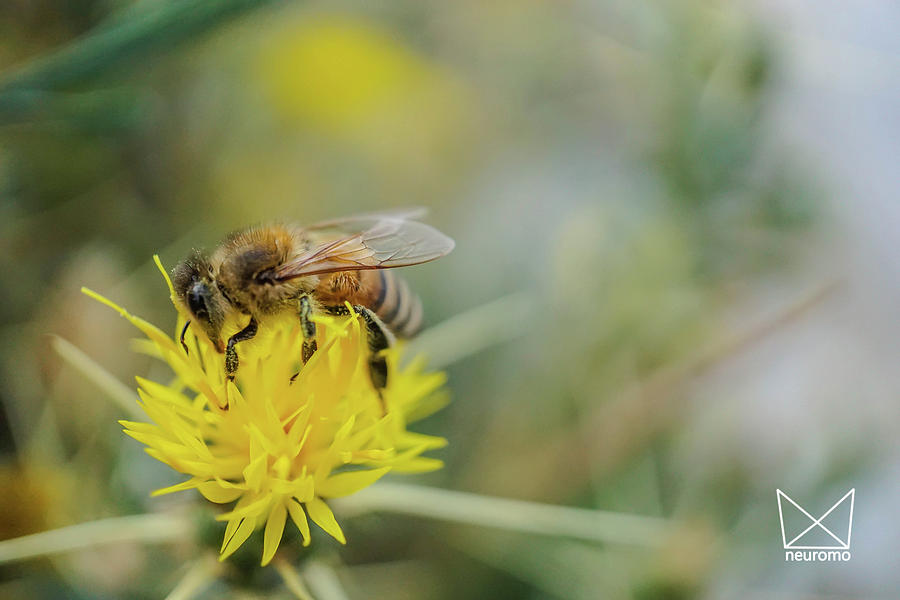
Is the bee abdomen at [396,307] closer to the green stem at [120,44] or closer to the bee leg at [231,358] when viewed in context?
the bee leg at [231,358]

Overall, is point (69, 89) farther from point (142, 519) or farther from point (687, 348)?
point (687, 348)

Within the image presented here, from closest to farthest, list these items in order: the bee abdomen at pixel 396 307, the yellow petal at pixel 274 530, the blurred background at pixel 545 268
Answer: the yellow petal at pixel 274 530, the bee abdomen at pixel 396 307, the blurred background at pixel 545 268

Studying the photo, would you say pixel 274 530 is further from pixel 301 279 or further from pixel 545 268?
pixel 545 268

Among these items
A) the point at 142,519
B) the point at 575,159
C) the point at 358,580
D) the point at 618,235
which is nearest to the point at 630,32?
the point at 575,159

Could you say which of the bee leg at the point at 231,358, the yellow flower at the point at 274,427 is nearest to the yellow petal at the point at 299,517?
the yellow flower at the point at 274,427

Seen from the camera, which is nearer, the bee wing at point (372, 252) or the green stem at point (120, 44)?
the bee wing at point (372, 252)

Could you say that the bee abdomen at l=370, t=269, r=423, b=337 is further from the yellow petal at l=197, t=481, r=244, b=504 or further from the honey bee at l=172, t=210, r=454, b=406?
the yellow petal at l=197, t=481, r=244, b=504

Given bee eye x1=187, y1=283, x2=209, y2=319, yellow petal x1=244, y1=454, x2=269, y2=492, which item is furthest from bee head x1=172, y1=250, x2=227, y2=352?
yellow petal x1=244, y1=454, x2=269, y2=492
